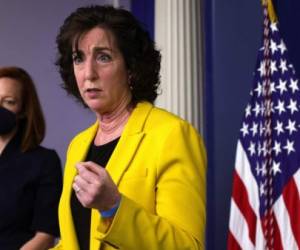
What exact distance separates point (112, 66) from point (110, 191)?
41 cm

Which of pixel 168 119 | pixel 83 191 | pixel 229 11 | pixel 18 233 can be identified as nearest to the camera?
pixel 83 191

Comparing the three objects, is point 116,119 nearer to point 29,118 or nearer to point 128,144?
point 128,144

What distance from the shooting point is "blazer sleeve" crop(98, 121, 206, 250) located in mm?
932

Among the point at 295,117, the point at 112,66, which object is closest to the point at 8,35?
the point at 295,117

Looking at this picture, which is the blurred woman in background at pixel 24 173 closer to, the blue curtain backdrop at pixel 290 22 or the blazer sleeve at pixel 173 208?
the blazer sleeve at pixel 173 208

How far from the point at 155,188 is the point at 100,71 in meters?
0.30

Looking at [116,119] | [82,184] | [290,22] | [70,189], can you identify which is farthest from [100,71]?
[290,22]

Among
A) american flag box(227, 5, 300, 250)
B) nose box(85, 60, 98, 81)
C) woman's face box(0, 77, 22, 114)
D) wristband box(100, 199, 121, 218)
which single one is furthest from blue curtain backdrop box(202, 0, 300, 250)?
wristband box(100, 199, 121, 218)

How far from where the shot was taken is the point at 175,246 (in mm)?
968

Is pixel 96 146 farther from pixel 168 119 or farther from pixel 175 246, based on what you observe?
pixel 175 246

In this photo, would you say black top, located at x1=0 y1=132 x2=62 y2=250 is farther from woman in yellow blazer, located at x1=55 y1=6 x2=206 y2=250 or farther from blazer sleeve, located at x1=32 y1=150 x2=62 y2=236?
woman in yellow blazer, located at x1=55 y1=6 x2=206 y2=250

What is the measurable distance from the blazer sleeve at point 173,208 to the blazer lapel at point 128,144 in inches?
3.2

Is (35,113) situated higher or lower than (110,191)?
higher

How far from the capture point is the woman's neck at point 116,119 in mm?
1259
